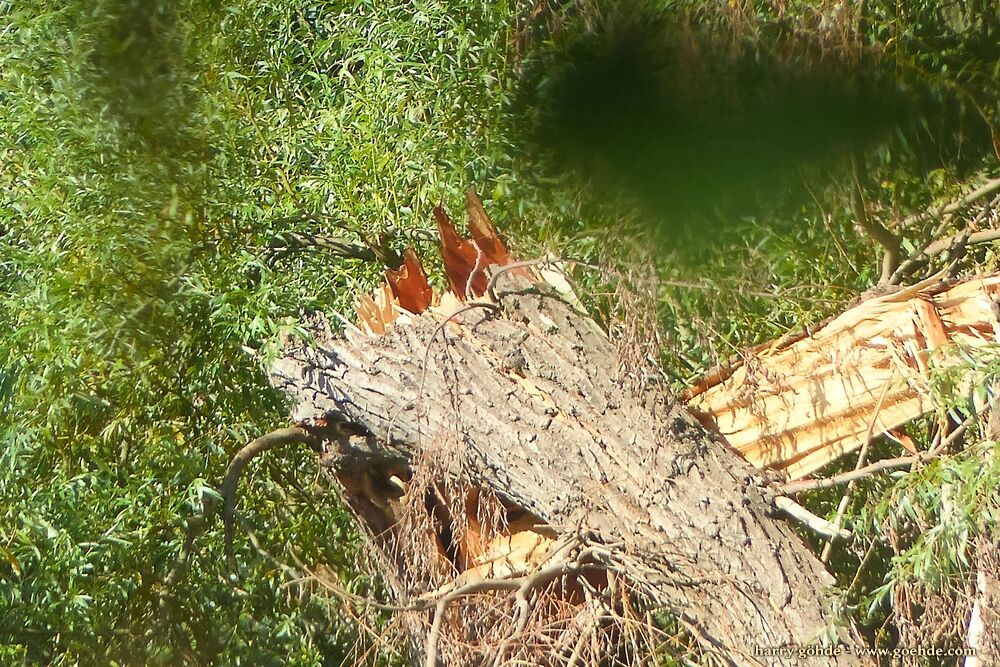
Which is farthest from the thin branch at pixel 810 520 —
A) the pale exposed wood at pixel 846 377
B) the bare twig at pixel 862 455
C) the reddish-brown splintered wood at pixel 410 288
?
the reddish-brown splintered wood at pixel 410 288

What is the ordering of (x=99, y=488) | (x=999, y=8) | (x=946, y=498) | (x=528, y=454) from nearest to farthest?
1. (x=946, y=498)
2. (x=528, y=454)
3. (x=999, y=8)
4. (x=99, y=488)

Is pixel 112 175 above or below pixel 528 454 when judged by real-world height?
above

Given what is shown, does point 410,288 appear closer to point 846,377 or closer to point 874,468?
point 846,377

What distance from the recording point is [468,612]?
14.3 ft

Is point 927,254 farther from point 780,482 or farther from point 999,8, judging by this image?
point 780,482

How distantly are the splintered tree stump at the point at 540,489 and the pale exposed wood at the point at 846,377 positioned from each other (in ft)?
0.65

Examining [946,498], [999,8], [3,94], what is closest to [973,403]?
[946,498]

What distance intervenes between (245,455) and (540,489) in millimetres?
1692

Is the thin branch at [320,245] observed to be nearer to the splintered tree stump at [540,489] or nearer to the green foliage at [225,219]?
the green foliage at [225,219]

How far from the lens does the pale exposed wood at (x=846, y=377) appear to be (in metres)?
3.88

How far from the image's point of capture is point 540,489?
412cm

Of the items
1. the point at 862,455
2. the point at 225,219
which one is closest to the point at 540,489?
the point at 862,455

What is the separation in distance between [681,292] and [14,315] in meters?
2.82

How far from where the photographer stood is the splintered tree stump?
383cm
